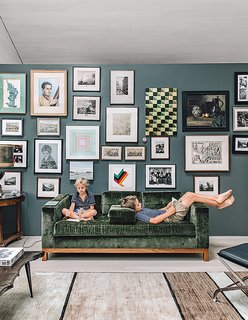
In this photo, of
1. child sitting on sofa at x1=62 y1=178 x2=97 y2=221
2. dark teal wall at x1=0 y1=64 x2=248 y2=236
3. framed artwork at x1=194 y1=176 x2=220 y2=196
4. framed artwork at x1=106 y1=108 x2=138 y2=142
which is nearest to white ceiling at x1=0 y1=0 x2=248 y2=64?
dark teal wall at x1=0 y1=64 x2=248 y2=236

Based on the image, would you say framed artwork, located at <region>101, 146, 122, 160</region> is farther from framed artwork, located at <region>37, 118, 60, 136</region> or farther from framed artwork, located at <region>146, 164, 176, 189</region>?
framed artwork, located at <region>37, 118, 60, 136</region>

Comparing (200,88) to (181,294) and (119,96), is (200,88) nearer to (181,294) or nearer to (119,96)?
(119,96)

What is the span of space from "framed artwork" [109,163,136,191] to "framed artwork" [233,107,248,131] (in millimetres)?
1679

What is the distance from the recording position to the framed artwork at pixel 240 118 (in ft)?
18.6

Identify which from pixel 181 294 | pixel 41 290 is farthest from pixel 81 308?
pixel 181 294

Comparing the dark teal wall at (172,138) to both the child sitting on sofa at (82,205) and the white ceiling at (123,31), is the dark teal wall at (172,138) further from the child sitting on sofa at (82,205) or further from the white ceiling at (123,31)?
the child sitting on sofa at (82,205)

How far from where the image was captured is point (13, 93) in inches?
225

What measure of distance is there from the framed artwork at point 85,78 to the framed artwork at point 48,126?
60 centimetres

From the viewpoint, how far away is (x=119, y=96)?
5699 mm

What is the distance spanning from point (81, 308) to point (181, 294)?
889 mm

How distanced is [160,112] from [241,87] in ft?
4.24

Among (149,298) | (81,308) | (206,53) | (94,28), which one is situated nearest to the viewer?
(81,308)

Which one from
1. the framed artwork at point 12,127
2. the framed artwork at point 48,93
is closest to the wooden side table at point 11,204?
the framed artwork at point 12,127

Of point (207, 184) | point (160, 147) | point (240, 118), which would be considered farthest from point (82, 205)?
point (240, 118)
